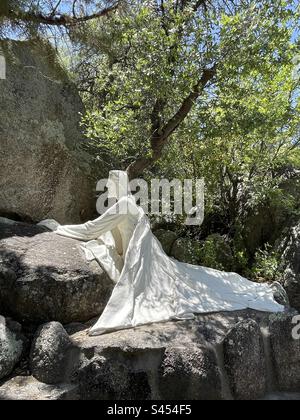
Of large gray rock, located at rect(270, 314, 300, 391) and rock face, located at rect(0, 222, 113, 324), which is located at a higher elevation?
rock face, located at rect(0, 222, 113, 324)

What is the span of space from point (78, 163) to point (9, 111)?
143 cm

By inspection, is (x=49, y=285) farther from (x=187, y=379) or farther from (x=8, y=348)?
(x=187, y=379)

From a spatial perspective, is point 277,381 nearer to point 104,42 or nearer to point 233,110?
point 233,110

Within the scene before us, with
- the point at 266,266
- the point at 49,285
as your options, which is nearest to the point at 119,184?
the point at 49,285

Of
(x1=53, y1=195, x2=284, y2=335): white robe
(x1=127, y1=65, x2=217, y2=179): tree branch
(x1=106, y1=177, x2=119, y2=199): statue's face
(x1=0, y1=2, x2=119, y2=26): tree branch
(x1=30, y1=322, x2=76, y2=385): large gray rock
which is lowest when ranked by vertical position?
(x1=30, y1=322, x2=76, y2=385): large gray rock

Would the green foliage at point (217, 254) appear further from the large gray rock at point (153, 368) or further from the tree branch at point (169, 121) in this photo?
the large gray rock at point (153, 368)

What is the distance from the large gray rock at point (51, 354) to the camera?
386 cm

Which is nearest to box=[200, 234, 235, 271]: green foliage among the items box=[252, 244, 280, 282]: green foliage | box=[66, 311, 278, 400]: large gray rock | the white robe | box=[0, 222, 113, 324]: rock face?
box=[252, 244, 280, 282]: green foliage

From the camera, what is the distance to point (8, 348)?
4.04 meters

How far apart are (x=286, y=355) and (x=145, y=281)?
1744 mm

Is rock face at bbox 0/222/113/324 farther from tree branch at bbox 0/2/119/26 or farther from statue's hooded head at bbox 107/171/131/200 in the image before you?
tree branch at bbox 0/2/119/26

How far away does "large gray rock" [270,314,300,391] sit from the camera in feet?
13.9

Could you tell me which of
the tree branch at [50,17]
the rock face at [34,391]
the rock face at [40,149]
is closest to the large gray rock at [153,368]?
the rock face at [34,391]

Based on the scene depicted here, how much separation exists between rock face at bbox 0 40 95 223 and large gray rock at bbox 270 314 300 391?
408cm
